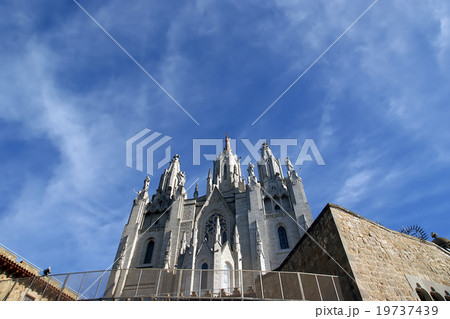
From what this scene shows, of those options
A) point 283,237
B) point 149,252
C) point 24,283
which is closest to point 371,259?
point 24,283

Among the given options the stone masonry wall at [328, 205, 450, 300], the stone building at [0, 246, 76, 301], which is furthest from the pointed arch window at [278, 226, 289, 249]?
the stone building at [0, 246, 76, 301]

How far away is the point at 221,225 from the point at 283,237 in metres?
6.45

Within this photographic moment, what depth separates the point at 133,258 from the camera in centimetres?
2559

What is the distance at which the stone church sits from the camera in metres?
21.9

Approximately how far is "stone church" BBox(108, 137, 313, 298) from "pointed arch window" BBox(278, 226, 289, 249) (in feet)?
0.29

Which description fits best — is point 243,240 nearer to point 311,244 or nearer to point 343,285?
point 311,244

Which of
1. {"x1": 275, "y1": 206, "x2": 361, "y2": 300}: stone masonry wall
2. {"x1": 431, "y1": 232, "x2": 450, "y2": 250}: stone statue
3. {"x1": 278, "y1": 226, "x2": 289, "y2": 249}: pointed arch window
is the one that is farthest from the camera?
{"x1": 278, "y1": 226, "x2": 289, "y2": 249}: pointed arch window

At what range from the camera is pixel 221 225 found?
90.0 ft

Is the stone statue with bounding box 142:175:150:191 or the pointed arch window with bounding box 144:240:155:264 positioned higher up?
the stone statue with bounding box 142:175:150:191

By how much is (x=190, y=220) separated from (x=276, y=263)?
9677 millimetres

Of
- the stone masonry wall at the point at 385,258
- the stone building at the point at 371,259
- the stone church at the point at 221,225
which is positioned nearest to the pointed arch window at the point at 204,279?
the stone church at the point at 221,225

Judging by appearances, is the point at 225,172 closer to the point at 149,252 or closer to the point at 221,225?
the point at 221,225

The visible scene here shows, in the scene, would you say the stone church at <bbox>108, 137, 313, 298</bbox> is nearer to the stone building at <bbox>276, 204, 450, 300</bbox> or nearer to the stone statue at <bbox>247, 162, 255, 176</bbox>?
the stone statue at <bbox>247, 162, 255, 176</bbox>
